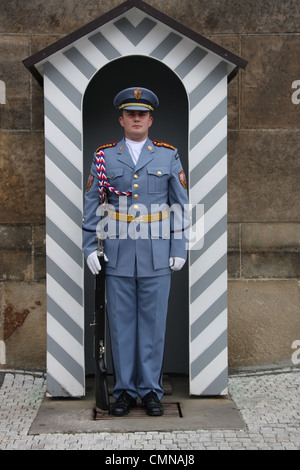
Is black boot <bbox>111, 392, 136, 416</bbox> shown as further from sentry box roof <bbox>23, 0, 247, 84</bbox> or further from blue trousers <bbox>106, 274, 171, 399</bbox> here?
sentry box roof <bbox>23, 0, 247, 84</bbox>

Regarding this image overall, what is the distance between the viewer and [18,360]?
4.88 metres

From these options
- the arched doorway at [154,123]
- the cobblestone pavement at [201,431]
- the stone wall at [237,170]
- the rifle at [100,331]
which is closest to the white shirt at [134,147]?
the rifle at [100,331]

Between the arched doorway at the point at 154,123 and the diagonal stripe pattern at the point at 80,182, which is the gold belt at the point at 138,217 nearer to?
the diagonal stripe pattern at the point at 80,182

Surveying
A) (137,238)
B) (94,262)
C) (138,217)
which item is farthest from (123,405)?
(138,217)

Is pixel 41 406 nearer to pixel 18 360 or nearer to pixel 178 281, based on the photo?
pixel 18 360

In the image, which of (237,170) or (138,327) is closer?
(138,327)

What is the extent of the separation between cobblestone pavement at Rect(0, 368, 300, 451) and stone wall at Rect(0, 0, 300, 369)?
0.43 meters

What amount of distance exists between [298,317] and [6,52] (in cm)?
281

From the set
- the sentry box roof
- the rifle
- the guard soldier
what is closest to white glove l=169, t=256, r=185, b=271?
the guard soldier

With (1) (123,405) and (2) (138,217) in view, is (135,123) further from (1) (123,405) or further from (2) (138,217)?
(1) (123,405)

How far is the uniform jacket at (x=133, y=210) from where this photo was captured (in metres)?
3.95

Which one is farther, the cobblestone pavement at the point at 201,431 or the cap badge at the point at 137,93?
the cap badge at the point at 137,93

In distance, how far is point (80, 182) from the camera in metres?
4.16

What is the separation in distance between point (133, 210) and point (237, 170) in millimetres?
1175
